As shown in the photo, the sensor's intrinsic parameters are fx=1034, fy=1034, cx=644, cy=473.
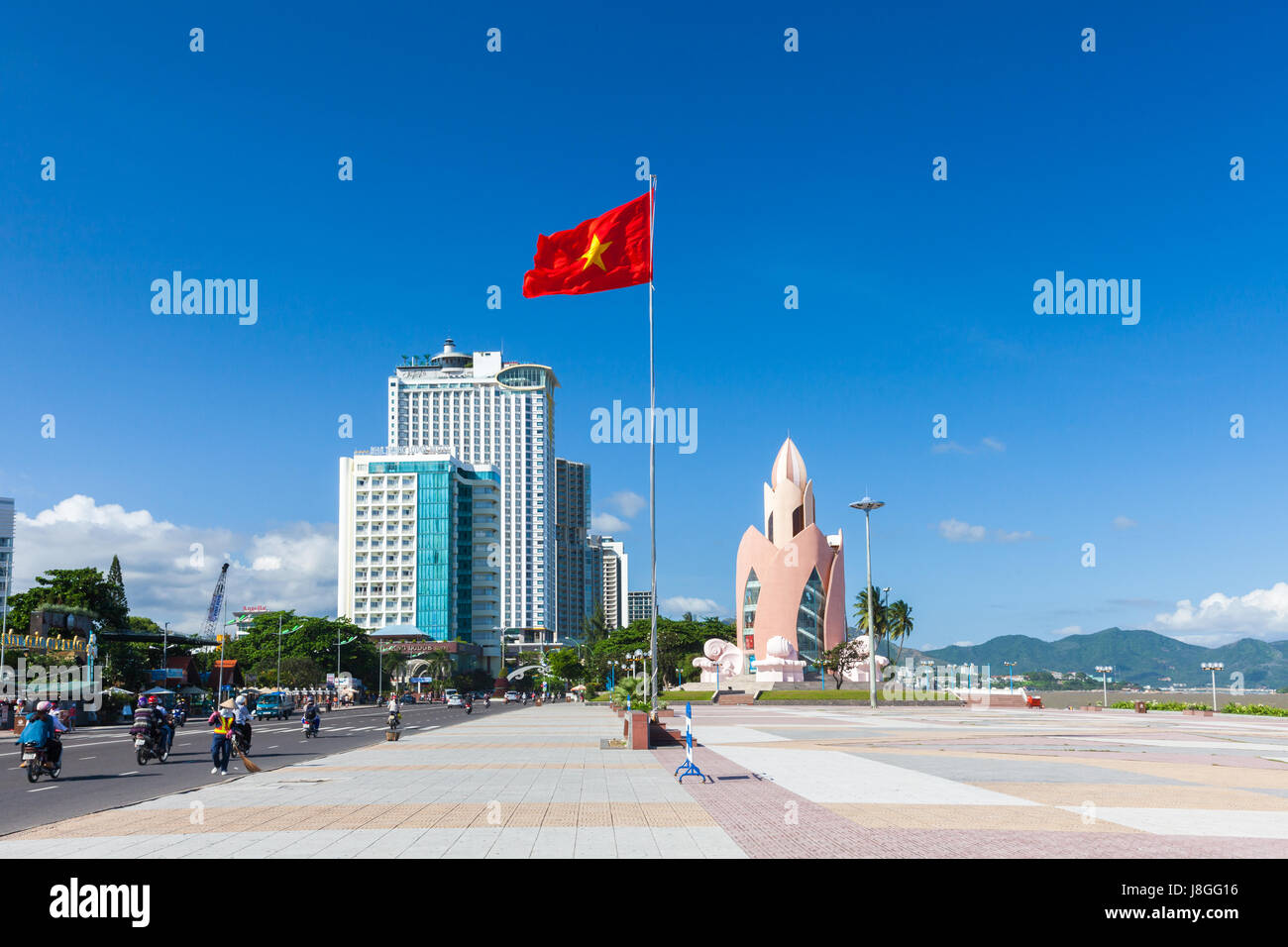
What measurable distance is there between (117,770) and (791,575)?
274 ft

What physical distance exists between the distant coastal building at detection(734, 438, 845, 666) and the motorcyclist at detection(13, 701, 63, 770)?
83334mm

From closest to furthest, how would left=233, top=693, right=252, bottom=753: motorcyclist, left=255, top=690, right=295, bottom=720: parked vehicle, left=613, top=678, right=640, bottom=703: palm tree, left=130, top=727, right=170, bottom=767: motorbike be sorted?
left=233, top=693, right=252, bottom=753: motorcyclist < left=130, top=727, right=170, bottom=767: motorbike < left=613, top=678, right=640, bottom=703: palm tree < left=255, top=690, right=295, bottom=720: parked vehicle

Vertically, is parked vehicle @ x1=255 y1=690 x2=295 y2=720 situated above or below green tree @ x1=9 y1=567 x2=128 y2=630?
below

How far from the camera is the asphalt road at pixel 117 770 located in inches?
Answer: 608

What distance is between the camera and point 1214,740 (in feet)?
103

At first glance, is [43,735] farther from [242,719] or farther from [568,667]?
[568,667]

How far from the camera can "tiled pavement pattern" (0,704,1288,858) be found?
1061 centimetres

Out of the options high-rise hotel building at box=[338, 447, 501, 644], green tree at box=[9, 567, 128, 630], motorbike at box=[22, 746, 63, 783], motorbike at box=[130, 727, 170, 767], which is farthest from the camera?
high-rise hotel building at box=[338, 447, 501, 644]

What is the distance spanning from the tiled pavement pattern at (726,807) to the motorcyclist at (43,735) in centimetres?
392

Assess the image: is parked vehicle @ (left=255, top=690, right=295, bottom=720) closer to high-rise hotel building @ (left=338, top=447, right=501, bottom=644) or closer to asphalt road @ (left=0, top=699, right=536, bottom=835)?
asphalt road @ (left=0, top=699, right=536, bottom=835)

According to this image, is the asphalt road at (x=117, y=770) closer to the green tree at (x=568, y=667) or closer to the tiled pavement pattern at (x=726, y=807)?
the tiled pavement pattern at (x=726, y=807)

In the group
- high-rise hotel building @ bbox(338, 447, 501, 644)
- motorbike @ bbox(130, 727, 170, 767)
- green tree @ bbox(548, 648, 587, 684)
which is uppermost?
high-rise hotel building @ bbox(338, 447, 501, 644)

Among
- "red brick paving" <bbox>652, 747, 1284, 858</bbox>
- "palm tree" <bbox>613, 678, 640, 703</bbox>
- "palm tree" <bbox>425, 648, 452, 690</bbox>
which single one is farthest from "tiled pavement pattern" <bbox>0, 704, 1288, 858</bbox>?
"palm tree" <bbox>425, 648, 452, 690</bbox>
